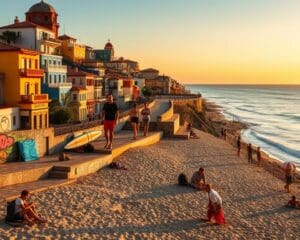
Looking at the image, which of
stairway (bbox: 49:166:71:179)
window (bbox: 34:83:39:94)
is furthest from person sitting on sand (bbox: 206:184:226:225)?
window (bbox: 34:83:39:94)

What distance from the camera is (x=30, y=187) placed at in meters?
13.7

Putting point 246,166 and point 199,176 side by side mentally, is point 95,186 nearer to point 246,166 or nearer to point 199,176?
point 199,176

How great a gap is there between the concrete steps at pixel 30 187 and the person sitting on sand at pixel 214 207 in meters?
4.79

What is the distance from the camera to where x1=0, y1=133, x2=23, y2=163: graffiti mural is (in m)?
15.8

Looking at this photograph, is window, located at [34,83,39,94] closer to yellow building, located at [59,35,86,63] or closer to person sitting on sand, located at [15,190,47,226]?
person sitting on sand, located at [15,190,47,226]

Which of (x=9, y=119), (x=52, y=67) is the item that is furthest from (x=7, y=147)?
(x=52, y=67)

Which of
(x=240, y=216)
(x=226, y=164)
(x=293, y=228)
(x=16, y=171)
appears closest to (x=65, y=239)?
(x=16, y=171)

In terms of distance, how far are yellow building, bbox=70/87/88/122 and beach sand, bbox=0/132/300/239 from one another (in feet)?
90.3

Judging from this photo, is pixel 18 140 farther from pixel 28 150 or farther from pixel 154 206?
pixel 154 206

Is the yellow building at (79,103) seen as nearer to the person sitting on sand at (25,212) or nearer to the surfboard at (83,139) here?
the surfboard at (83,139)

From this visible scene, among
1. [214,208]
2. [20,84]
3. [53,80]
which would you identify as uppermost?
[53,80]

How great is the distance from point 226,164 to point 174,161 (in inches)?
152

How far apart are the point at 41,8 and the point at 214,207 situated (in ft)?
205

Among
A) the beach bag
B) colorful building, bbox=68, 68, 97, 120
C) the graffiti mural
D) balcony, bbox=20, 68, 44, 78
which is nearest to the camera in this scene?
the graffiti mural
